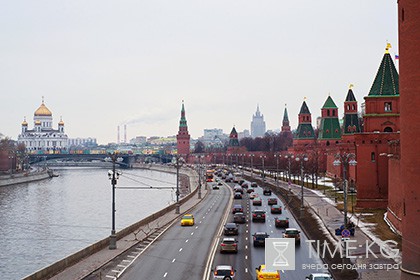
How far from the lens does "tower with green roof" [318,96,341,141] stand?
108000mm

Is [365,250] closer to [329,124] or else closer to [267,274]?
[267,274]

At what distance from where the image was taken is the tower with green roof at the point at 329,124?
10800 cm

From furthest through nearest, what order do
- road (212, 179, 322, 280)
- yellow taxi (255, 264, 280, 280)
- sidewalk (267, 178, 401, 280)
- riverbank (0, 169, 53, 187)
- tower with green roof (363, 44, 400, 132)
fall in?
riverbank (0, 169, 53, 187) → tower with green roof (363, 44, 400, 132) → road (212, 179, 322, 280) → sidewalk (267, 178, 401, 280) → yellow taxi (255, 264, 280, 280)

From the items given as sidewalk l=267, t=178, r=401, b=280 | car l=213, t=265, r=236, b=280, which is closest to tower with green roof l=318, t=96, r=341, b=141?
sidewalk l=267, t=178, r=401, b=280

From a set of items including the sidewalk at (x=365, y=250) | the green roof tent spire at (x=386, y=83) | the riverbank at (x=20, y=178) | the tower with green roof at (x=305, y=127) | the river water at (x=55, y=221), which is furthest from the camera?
the riverbank at (x=20, y=178)

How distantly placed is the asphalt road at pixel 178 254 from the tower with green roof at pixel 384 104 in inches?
726

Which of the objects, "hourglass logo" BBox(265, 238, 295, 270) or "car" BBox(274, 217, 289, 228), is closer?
"hourglass logo" BBox(265, 238, 295, 270)

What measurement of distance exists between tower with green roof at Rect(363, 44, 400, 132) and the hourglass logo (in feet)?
90.6

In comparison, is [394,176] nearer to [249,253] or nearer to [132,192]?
[249,253]

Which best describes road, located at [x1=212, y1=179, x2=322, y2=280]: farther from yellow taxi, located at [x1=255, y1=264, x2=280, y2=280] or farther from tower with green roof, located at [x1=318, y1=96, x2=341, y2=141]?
tower with green roof, located at [x1=318, y1=96, x2=341, y2=141]

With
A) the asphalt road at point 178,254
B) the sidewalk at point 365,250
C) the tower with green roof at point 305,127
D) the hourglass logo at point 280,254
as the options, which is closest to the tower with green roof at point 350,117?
the tower with green roof at point 305,127

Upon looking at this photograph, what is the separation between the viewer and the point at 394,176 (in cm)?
4244

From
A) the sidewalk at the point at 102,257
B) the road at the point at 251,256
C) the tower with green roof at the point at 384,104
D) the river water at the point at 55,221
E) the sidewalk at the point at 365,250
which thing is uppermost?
the tower with green roof at the point at 384,104

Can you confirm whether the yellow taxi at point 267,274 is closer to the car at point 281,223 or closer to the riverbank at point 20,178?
the car at point 281,223
